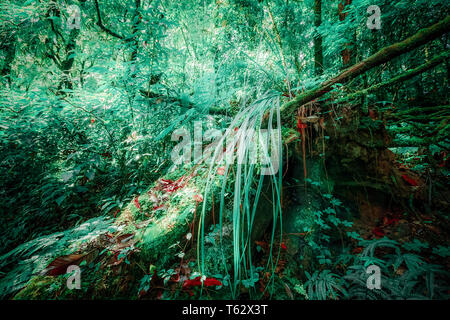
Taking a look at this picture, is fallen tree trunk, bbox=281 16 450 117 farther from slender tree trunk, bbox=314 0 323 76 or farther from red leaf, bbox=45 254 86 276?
red leaf, bbox=45 254 86 276

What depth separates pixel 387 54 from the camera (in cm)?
80

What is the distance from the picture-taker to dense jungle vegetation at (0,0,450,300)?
77cm

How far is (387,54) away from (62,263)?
1954 millimetres

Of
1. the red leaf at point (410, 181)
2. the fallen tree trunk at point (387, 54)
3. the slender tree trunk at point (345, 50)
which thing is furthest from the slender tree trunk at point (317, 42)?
the red leaf at point (410, 181)

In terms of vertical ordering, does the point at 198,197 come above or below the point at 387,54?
below

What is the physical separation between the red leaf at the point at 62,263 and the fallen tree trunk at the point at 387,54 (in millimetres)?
1444

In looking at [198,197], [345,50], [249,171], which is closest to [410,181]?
[249,171]

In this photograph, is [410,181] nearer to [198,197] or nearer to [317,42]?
[198,197]

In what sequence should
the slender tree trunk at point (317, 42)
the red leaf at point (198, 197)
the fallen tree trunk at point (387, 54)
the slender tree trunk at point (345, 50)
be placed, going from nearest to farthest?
the fallen tree trunk at point (387, 54), the red leaf at point (198, 197), the slender tree trunk at point (345, 50), the slender tree trunk at point (317, 42)

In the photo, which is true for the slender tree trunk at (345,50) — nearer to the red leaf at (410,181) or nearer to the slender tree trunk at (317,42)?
the slender tree trunk at (317,42)

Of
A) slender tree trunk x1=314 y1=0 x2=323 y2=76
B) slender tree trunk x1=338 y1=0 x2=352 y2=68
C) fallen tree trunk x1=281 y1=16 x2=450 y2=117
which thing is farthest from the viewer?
slender tree trunk x1=314 y1=0 x2=323 y2=76

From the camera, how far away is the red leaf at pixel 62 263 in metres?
0.78

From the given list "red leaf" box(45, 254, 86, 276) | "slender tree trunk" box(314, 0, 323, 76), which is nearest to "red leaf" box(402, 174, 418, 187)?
"slender tree trunk" box(314, 0, 323, 76)
